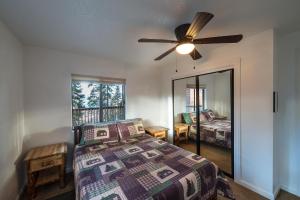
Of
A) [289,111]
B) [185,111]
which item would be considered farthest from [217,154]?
[289,111]

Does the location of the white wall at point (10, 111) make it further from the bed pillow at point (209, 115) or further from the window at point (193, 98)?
the bed pillow at point (209, 115)

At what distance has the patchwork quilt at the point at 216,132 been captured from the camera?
2463 mm

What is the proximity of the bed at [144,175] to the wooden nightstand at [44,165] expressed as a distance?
0.32 meters

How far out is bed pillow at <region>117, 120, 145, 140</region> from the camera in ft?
8.55

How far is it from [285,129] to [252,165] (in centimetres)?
73

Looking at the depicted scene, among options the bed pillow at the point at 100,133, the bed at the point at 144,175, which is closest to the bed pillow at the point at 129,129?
the bed pillow at the point at 100,133

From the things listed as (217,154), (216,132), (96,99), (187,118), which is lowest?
(217,154)

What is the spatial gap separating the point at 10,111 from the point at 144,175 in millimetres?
1891

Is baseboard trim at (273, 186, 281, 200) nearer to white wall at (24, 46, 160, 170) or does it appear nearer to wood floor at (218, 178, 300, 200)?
wood floor at (218, 178, 300, 200)

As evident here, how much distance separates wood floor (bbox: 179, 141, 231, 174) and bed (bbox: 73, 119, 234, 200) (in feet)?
3.32

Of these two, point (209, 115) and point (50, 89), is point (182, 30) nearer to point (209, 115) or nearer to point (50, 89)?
point (209, 115)

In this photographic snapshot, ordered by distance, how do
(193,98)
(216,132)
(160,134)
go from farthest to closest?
(160,134) → (193,98) → (216,132)

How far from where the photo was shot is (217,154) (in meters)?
2.75

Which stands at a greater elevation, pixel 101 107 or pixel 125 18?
pixel 125 18
